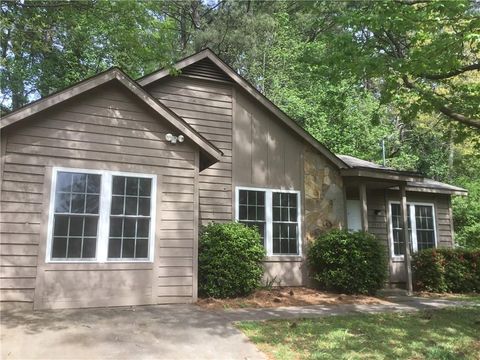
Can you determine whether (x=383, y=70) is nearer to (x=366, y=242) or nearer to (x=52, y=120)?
(x=366, y=242)

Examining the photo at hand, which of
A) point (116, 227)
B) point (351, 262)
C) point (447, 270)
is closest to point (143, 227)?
point (116, 227)

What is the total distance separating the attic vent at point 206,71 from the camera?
11.1m

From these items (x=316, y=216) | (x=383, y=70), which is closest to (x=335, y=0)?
(x=383, y=70)

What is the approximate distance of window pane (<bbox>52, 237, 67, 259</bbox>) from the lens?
24.9 ft

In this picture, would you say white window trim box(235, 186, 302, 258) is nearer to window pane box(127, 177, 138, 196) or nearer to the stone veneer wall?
the stone veneer wall

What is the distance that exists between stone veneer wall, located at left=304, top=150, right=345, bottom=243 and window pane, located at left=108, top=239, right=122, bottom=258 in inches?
206

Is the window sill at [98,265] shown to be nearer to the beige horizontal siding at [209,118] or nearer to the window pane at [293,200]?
the beige horizontal siding at [209,118]

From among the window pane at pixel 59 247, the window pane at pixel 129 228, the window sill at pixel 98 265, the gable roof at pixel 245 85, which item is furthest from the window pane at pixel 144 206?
the gable roof at pixel 245 85

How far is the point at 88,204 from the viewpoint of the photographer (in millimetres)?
7879

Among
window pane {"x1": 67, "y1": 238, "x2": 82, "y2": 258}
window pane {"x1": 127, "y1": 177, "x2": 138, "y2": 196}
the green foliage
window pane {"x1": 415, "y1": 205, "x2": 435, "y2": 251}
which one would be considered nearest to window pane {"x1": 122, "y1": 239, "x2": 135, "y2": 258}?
window pane {"x1": 67, "y1": 238, "x2": 82, "y2": 258}

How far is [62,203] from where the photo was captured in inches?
305

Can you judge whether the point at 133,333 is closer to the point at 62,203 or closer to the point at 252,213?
the point at 62,203

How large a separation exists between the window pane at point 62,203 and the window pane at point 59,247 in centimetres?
50

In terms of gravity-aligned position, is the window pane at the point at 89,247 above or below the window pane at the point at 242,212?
below
